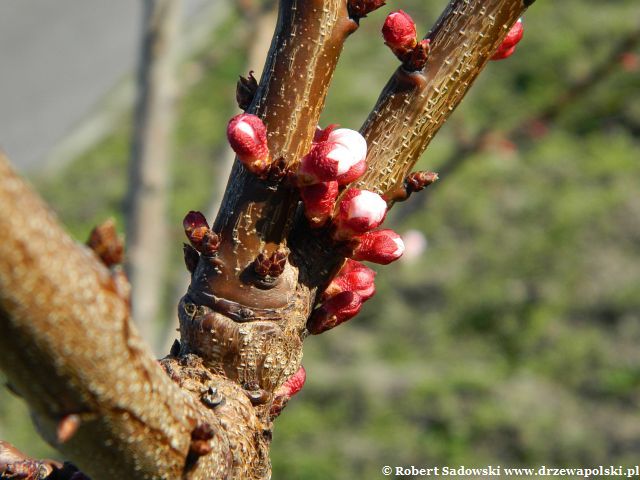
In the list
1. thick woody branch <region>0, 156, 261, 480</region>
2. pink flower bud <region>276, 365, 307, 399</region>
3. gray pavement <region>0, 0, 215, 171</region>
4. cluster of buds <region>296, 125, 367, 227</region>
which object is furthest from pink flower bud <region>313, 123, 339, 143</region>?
gray pavement <region>0, 0, 215, 171</region>

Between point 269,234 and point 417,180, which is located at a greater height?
point 417,180

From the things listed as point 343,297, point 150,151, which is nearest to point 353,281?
point 343,297

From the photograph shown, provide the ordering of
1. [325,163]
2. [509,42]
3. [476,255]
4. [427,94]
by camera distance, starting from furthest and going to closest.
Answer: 1. [476,255]
2. [509,42]
3. [427,94]
4. [325,163]

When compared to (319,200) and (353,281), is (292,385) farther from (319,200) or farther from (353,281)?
(319,200)

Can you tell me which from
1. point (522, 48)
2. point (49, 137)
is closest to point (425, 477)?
point (522, 48)

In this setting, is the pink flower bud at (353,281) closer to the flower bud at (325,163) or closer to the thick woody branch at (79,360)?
the flower bud at (325,163)

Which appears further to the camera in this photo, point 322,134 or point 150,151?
point 150,151

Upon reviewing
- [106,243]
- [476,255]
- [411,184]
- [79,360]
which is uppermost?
[476,255]

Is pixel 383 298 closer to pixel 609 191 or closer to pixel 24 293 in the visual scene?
pixel 609 191
